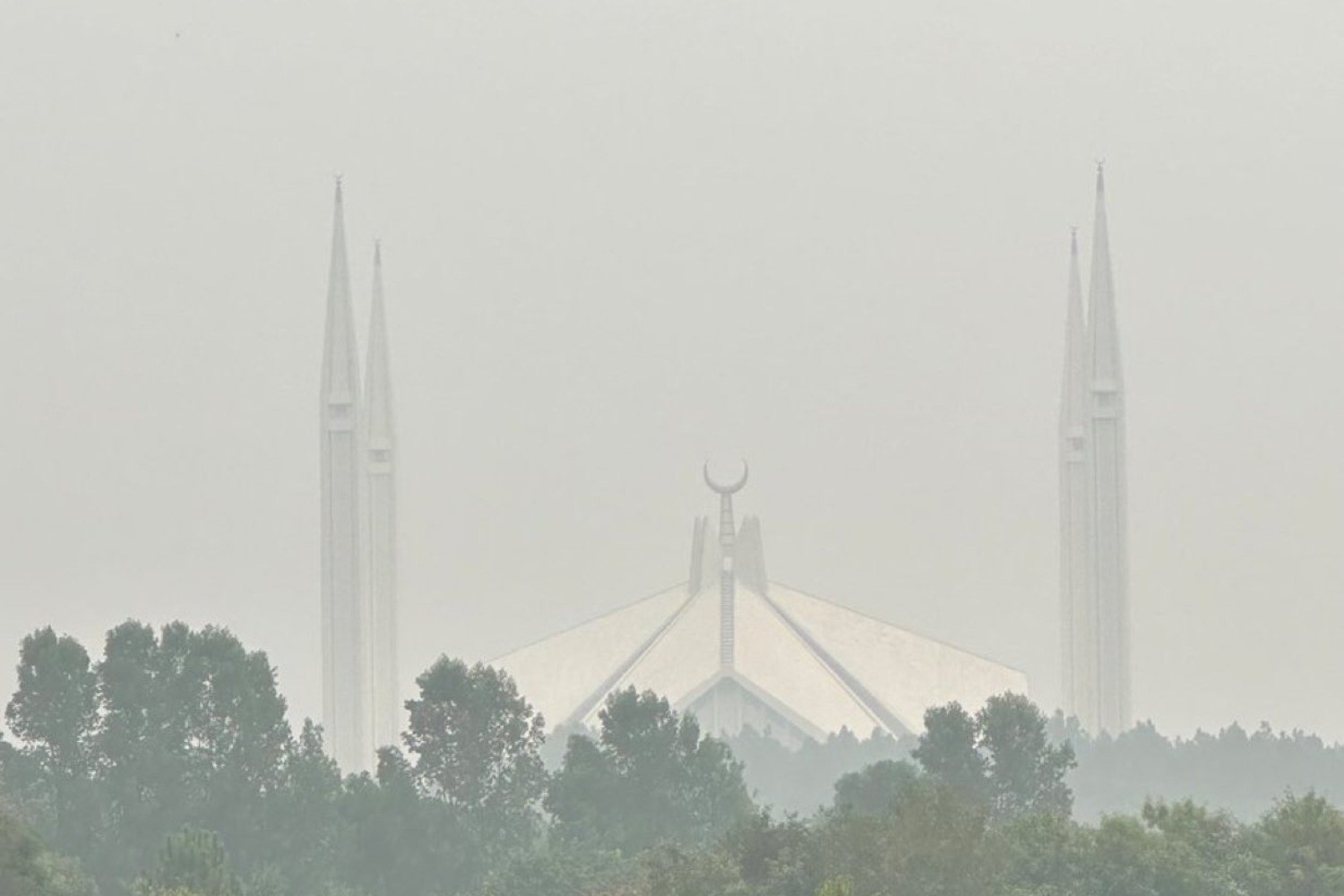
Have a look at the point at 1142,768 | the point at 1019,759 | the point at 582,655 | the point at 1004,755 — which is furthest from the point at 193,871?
the point at 582,655

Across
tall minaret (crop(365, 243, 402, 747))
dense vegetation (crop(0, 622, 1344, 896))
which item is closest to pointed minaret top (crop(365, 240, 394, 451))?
tall minaret (crop(365, 243, 402, 747))

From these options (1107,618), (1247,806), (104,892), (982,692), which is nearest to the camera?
(104,892)

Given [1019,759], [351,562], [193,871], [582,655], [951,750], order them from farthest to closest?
1. [582,655]
2. [351,562]
3. [951,750]
4. [1019,759]
5. [193,871]

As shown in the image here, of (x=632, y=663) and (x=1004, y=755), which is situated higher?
(x=632, y=663)

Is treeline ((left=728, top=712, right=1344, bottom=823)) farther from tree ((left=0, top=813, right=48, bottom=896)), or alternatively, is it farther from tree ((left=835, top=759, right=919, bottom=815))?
tree ((left=0, top=813, right=48, bottom=896))

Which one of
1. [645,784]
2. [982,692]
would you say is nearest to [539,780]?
[645,784]

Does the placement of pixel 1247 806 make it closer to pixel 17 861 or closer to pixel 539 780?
pixel 539 780

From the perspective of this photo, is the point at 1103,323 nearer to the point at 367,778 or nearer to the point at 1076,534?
the point at 1076,534
